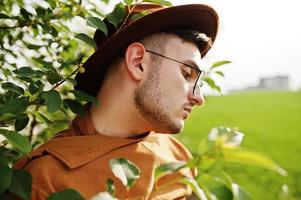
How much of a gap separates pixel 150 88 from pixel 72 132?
37cm

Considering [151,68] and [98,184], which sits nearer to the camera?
[98,184]

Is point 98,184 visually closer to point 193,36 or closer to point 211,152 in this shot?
point 193,36

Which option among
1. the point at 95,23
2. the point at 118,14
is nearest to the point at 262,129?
the point at 118,14

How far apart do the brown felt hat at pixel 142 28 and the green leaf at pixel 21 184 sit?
0.72 metres

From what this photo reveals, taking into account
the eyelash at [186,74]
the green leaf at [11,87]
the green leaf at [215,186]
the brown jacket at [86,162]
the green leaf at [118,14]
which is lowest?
the brown jacket at [86,162]

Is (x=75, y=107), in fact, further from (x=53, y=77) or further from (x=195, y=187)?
(x=195, y=187)

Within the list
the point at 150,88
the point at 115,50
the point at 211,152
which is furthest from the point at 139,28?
the point at 211,152

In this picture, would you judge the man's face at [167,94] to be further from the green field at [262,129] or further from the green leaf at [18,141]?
the green field at [262,129]

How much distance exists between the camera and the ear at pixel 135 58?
1.76m

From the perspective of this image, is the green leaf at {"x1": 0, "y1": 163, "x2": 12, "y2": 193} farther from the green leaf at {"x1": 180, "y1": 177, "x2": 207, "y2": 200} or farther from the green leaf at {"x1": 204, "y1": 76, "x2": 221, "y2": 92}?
the green leaf at {"x1": 204, "y1": 76, "x2": 221, "y2": 92}

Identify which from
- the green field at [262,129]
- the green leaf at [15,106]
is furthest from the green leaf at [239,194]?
the green field at [262,129]

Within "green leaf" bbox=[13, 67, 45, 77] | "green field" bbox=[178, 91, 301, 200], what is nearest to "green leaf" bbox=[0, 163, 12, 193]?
"green leaf" bbox=[13, 67, 45, 77]

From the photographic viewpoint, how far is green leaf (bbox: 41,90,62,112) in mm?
1257

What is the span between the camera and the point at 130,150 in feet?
5.47
